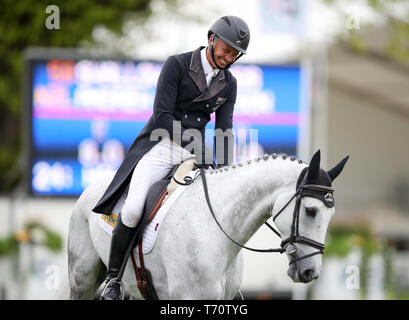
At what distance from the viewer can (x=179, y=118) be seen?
247 inches

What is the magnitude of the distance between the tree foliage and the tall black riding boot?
10359 mm

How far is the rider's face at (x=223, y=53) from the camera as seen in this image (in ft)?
20.0

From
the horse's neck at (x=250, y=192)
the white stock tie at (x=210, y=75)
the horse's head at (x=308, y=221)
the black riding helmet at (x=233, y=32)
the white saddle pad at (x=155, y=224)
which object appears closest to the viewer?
the horse's head at (x=308, y=221)

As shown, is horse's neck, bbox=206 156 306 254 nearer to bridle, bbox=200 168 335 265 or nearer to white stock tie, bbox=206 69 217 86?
bridle, bbox=200 168 335 265

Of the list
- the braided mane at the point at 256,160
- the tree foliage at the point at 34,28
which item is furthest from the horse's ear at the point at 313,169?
the tree foliage at the point at 34,28

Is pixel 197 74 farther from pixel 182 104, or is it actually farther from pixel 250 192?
pixel 250 192

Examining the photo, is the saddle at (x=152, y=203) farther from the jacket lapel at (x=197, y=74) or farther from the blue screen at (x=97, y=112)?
the blue screen at (x=97, y=112)

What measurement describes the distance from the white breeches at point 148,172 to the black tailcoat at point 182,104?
0.30 ft

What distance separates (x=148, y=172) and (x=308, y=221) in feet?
4.34

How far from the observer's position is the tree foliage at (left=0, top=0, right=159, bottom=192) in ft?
54.5

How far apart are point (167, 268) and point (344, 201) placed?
25.3 metres

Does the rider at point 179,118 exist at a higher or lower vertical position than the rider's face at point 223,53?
lower
